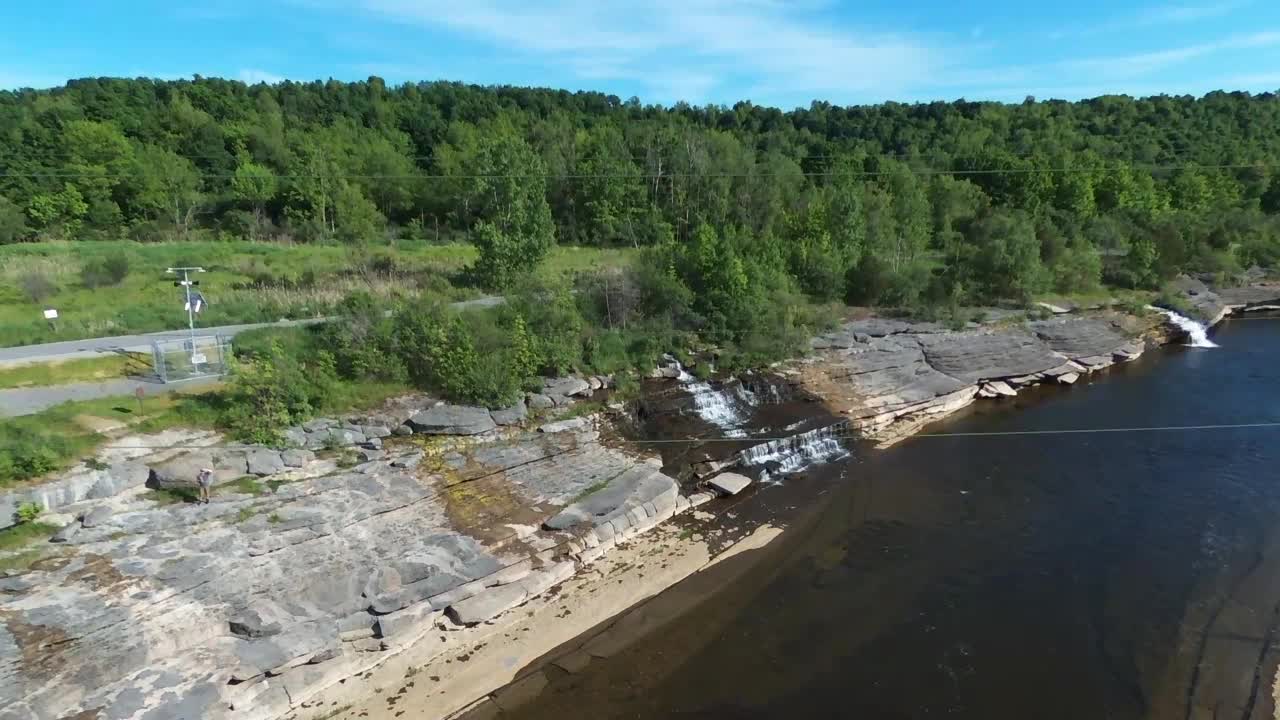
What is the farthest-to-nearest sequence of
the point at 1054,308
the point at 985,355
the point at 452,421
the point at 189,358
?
the point at 1054,308 → the point at 985,355 → the point at 452,421 → the point at 189,358

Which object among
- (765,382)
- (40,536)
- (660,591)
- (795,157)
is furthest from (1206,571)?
(795,157)

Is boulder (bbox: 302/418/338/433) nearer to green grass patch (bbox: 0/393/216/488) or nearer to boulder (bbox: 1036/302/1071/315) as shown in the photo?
green grass patch (bbox: 0/393/216/488)

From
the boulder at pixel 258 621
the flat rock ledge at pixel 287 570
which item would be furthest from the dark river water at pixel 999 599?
the boulder at pixel 258 621

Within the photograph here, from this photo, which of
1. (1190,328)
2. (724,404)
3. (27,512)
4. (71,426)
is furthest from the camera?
(1190,328)

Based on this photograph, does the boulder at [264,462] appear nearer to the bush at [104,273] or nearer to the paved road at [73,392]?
the paved road at [73,392]


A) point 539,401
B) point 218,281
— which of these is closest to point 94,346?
point 218,281

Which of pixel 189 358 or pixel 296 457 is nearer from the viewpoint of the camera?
pixel 296 457

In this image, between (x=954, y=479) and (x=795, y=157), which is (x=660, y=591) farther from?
(x=795, y=157)

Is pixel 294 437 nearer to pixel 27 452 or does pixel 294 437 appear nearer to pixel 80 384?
pixel 27 452

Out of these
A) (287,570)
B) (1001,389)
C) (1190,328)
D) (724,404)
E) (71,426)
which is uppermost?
(71,426)
